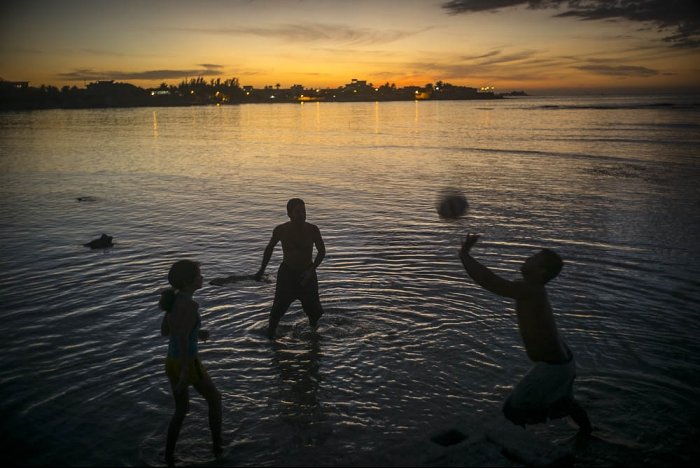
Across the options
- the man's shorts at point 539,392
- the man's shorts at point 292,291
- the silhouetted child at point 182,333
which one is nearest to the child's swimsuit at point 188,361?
the silhouetted child at point 182,333

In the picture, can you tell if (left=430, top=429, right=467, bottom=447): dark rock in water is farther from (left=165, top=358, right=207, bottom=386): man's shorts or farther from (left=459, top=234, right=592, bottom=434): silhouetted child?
(left=165, top=358, right=207, bottom=386): man's shorts

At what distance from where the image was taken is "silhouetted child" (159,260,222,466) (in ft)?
14.2

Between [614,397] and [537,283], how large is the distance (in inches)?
106

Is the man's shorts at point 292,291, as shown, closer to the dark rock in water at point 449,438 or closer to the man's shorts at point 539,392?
the dark rock in water at point 449,438

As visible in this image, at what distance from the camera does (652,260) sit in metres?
11.3

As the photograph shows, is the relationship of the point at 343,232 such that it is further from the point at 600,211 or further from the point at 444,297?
the point at 600,211

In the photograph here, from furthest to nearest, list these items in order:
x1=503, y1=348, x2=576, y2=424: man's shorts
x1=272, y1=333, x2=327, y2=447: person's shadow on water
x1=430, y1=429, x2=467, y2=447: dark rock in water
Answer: x1=272, y1=333, x2=327, y2=447: person's shadow on water
x1=430, y1=429, x2=467, y2=447: dark rock in water
x1=503, y1=348, x2=576, y2=424: man's shorts

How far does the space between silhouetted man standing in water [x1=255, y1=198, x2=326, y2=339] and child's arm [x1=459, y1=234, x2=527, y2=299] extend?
313 centimetres

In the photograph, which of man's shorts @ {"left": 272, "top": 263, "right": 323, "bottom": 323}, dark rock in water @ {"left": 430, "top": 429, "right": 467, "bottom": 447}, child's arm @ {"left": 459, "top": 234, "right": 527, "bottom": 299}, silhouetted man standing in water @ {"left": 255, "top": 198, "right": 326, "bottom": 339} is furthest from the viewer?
man's shorts @ {"left": 272, "top": 263, "right": 323, "bottom": 323}

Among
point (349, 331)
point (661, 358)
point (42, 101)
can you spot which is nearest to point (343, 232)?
point (349, 331)

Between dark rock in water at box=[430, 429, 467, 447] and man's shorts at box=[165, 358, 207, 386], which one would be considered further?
dark rock in water at box=[430, 429, 467, 447]

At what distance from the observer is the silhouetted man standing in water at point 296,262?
7.04 metres

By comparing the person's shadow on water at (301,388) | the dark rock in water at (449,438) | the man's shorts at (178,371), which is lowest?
the person's shadow on water at (301,388)

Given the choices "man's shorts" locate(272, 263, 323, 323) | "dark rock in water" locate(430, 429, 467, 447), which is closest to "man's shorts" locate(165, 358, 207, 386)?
"dark rock in water" locate(430, 429, 467, 447)
